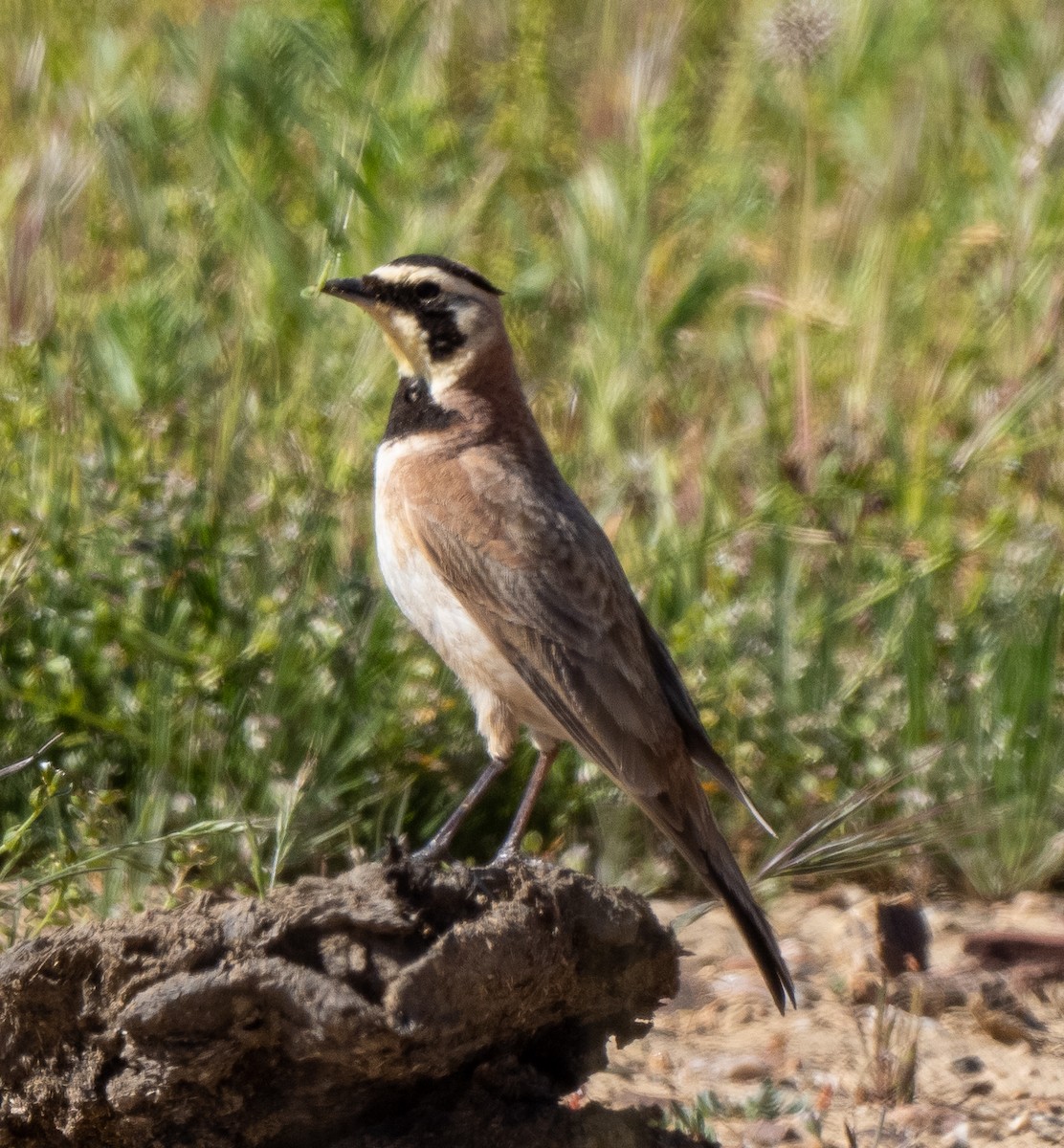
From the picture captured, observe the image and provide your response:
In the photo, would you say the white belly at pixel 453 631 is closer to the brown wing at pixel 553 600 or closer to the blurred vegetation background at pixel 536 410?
the brown wing at pixel 553 600

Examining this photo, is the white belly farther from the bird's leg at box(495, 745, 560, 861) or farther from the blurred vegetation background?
the blurred vegetation background

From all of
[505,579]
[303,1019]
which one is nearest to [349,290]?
[505,579]

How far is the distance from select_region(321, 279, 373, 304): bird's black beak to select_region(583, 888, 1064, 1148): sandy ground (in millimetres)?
1758

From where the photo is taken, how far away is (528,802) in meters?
3.95

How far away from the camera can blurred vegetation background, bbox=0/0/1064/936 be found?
416 centimetres

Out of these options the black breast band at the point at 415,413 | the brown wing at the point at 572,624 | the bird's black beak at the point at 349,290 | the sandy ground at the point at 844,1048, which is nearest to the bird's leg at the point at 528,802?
the brown wing at the point at 572,624

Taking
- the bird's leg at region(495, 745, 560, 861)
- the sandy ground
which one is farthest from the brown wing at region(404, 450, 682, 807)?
the sandy ground

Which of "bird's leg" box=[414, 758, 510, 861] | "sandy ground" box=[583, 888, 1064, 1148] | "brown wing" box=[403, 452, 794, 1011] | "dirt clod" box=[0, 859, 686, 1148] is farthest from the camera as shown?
"bird's leg" box=[414, 758, 510, 861]

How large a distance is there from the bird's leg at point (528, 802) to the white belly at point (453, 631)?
0.09m

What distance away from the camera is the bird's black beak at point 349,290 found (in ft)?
13.4

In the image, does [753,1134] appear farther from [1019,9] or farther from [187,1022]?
[1019,9]

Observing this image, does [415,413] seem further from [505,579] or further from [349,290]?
[505,579]

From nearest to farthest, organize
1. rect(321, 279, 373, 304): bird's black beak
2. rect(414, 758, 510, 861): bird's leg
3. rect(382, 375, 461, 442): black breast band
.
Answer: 1. rect(414, 758, 510, 861): bird's leg
2. rect(321, 279, 373, 304): bird's black beak
3. rect(382, 375, 461, 442): black breast band

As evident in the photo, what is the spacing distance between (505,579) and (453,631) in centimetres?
18
